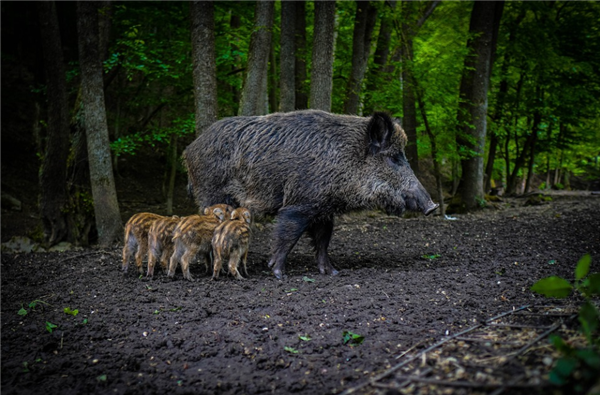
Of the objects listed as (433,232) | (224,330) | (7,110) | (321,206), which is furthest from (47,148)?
(7,110)

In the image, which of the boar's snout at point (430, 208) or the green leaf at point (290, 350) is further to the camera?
the boar's snout at point (430, 208)

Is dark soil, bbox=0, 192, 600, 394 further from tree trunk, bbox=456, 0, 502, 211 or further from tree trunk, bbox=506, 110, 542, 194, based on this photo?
tree trunk, bbox=506, 110, 542, 194

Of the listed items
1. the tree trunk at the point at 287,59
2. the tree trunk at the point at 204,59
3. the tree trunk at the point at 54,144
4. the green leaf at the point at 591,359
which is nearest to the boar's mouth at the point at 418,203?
the tree trunk at the point at 204,59

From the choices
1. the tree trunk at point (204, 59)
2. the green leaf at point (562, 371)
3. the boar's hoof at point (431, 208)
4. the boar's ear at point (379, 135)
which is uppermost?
the tree trunk at point (204, 59)

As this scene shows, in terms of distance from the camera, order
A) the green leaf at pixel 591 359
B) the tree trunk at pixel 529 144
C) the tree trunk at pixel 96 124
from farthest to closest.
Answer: the tree trunk at pixel 529 144 < the tree trunk at pixel 96 124 < the green leaf at pixel 591 359

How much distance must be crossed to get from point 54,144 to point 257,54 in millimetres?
3827

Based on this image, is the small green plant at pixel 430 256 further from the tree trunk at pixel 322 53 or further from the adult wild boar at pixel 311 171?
the tree trunk at pixel 322 53

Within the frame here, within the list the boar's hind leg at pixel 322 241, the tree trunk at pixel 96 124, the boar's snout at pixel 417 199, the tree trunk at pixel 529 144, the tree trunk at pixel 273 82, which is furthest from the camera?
the tree trunk at pixel 529 144

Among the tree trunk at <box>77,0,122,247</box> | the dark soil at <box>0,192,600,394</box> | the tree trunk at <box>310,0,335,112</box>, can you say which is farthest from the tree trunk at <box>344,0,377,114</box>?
the tree trunk at <box>77,0,122,247</box>

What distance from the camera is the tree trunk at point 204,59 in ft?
22.9

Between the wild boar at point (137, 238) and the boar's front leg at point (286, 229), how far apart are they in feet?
5.11

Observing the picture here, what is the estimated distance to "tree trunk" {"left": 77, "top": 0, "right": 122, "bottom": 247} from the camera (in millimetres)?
7395

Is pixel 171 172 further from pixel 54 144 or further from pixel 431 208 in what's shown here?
pixel 431 208

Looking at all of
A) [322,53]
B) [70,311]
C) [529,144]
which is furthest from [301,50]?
[529,144]
